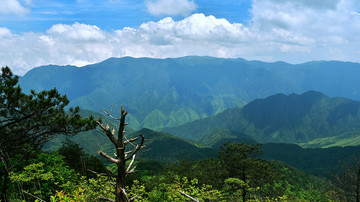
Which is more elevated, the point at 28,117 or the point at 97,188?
the point at 28,117

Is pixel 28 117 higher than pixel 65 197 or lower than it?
higher

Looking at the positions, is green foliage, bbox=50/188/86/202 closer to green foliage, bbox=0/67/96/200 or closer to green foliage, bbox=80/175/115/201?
green foliage, bbox=80/175/115/201

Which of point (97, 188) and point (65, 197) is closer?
point (65, 197)

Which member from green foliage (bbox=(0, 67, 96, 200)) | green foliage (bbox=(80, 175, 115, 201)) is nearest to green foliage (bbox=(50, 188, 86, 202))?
green foliage (bbox=(80, 175, 115, 201))

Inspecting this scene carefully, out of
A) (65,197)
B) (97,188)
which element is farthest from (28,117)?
(65,197)

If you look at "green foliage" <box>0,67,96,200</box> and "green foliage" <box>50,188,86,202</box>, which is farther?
"green foliage" <box>0,67,96,200</box>

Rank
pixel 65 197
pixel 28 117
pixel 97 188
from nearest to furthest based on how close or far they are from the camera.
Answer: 1. pixel 65 197
2. pixel 97 188
3. pixel 28 117

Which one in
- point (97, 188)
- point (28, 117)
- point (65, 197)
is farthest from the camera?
point (28, 117)

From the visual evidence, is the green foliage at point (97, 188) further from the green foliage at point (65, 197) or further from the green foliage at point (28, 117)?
the green foliage at point (28, 117)

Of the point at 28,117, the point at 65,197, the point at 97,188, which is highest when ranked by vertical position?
the point at 28,117

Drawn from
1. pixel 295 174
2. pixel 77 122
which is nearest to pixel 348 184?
pixel 77 122

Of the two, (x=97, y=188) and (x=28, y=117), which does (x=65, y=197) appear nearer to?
(x=97, y=188)

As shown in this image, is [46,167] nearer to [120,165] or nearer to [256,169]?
[120,165]

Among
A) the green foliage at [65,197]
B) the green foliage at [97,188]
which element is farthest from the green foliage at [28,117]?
the green foliage at [65,197]
